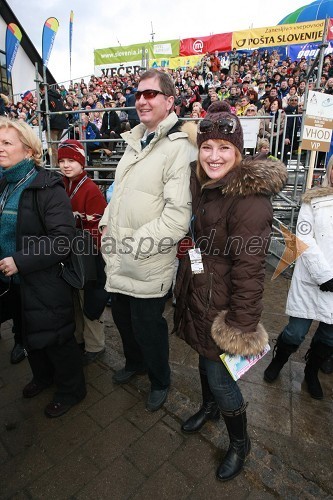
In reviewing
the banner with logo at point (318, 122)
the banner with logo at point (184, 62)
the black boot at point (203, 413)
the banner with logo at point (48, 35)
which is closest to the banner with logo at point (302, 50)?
the banner with logo at point (184, 62)

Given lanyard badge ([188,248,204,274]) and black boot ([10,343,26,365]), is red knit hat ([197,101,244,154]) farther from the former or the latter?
black boot ([10,343,26,365])

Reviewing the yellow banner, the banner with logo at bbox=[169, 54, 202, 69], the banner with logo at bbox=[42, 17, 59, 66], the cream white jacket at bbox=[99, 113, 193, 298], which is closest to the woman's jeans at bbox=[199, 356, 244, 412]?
the cream white jacket at bbox=[99, 113, 193, 298]

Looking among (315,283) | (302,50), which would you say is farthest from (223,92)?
(315,283)

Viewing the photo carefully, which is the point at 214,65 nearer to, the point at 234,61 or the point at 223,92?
the point at 234,61

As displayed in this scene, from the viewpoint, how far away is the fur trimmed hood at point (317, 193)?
2369 millimetres

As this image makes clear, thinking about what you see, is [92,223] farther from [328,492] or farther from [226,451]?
[328,492]

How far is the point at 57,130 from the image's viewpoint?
21.6 feet

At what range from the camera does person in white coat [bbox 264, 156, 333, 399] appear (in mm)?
2346

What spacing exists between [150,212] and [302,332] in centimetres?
161

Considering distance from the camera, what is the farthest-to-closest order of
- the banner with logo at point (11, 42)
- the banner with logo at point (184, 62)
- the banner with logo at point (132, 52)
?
the banner with logo at point (132, 52)
the banner with logo at point (184, 62)
the banner with logo at point (11, 42)

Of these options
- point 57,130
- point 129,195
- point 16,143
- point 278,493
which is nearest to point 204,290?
point 129,195

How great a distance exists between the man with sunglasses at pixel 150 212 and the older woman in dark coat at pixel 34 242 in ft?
1.17

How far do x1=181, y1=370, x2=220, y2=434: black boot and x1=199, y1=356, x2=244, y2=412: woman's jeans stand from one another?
0.34m

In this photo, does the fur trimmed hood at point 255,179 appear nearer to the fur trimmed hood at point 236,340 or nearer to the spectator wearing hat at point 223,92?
the fur trimmed hood at point 236,340
